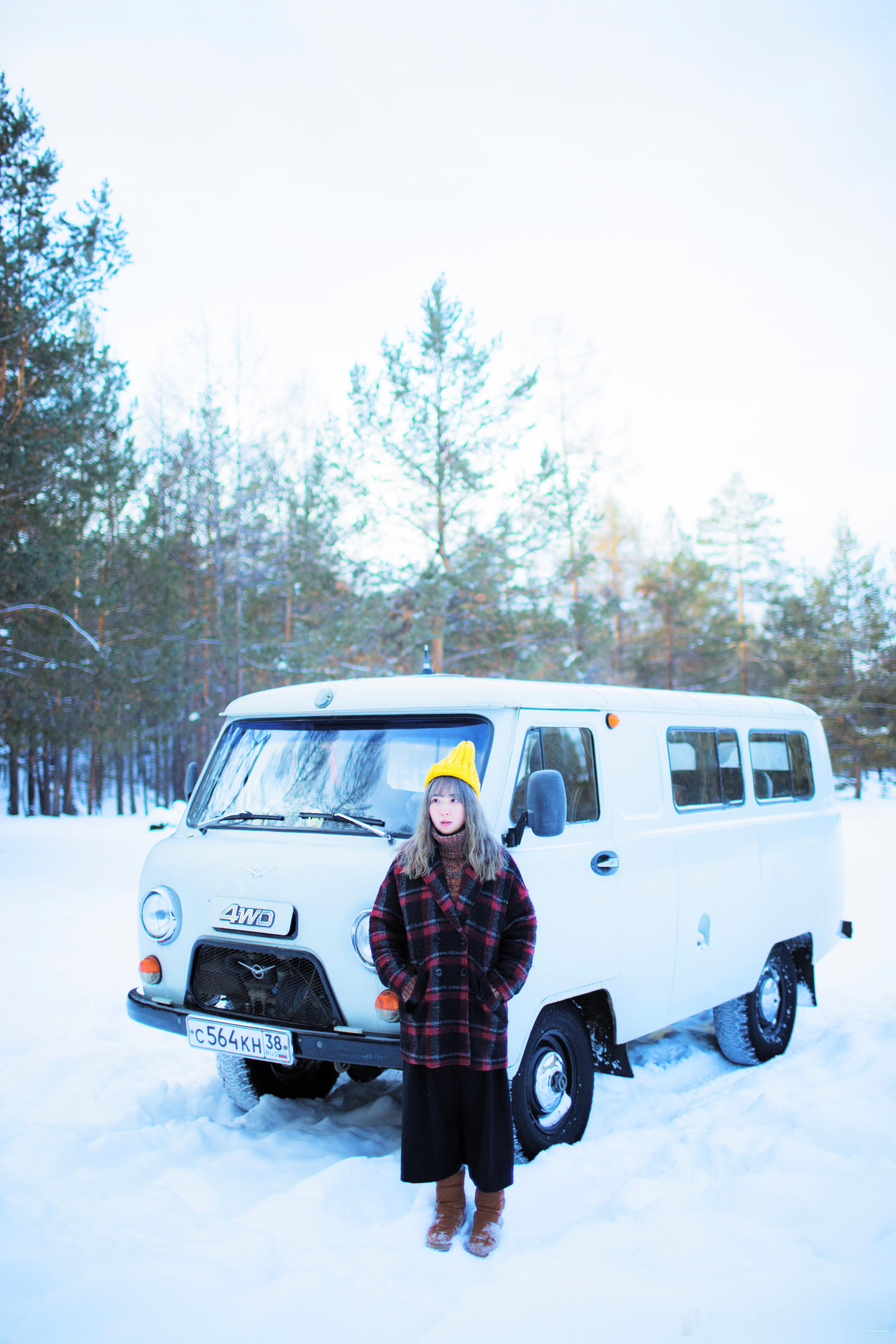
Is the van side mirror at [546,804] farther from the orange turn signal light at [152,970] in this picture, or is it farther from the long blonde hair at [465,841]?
the orange turn signal light at [152,970]

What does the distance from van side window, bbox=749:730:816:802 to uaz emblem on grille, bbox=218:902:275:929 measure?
3483mm

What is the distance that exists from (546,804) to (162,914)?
1.96 m

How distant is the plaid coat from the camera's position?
10.4 ft

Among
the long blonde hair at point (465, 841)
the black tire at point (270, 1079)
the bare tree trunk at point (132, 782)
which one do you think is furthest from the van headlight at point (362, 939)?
the bare tree trunk at point (132, 782)

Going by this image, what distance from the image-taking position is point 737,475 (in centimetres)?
3803

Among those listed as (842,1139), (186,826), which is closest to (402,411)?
(186,826)

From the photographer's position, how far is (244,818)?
170 inches

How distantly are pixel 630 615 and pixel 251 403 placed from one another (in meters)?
17.8

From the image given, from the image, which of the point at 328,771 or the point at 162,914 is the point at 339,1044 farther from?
the point at 328,771

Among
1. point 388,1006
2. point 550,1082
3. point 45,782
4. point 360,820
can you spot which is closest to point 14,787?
point 45,782

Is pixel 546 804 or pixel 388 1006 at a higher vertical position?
pixel 546 804

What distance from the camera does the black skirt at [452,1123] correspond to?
322 cm

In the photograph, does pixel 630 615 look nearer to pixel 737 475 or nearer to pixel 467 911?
pixel 737 475

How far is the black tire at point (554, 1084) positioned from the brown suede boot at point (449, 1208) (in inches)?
19.4
